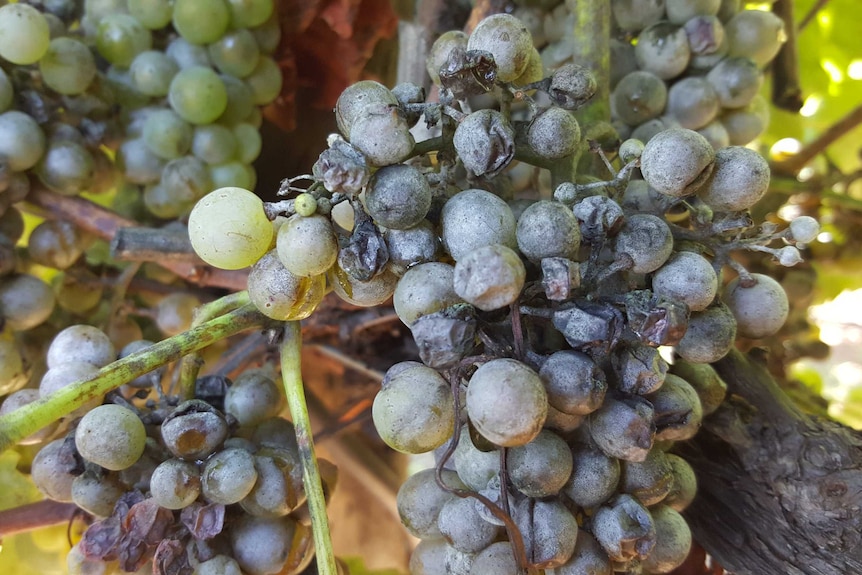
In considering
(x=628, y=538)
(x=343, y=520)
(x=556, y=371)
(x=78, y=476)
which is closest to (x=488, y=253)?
(x=556, y=371)

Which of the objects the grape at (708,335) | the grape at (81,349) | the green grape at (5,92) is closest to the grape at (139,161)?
the green grape at (5,92)

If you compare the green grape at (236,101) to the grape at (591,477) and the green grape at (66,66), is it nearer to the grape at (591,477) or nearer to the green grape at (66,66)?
the green grape at (66,66)

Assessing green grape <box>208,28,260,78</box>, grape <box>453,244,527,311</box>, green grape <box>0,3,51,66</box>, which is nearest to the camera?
grape <box>453,244,527,311</box>

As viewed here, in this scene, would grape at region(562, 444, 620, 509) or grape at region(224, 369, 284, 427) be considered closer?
grape at region(562, 444, 620, 509)

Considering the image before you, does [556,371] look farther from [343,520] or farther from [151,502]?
[343,520]

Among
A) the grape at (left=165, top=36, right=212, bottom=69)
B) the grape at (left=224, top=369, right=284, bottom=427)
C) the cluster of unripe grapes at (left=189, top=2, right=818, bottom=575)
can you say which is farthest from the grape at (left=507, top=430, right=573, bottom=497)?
the grape at (left=165, top=36, right=212, bottom=69)

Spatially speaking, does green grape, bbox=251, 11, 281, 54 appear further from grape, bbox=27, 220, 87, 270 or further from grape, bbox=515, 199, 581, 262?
grape, bbox=515, 199, 581, 262
